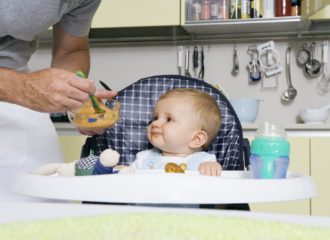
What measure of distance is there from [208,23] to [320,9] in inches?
23.7

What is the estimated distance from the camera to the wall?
260 centimetres

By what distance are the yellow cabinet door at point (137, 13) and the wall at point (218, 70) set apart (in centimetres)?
38

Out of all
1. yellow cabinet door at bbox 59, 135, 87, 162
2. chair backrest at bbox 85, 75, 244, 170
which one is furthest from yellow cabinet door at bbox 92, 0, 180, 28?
chair backrest at bbox 85, 75, 244, 170

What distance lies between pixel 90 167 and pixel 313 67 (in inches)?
79.8

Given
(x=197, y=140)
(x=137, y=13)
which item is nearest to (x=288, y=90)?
(x=137, y=13)

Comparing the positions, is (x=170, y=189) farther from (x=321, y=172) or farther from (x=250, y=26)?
(x=250, y=26)

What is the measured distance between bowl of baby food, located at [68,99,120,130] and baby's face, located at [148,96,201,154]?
210 millimetres

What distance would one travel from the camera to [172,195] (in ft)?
2.00

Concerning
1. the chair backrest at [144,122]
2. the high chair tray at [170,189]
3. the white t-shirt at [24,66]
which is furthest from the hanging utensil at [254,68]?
the high chair tray at [170,189]

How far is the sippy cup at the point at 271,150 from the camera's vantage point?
30.4 inches

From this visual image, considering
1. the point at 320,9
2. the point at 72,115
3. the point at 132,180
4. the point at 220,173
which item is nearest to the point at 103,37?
the point at 320,9

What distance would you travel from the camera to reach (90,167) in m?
0.87

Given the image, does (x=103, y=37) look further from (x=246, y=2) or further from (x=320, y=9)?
(x=320, y=9)

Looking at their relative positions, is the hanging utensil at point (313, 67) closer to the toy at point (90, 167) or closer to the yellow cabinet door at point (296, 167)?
the yellow cabinet door at point (296, 167)
